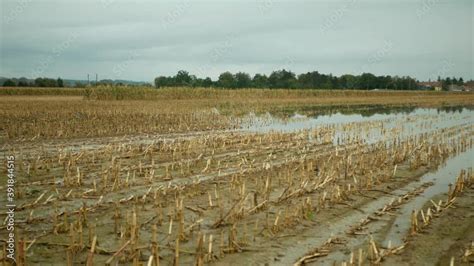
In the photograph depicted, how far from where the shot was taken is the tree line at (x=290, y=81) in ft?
318

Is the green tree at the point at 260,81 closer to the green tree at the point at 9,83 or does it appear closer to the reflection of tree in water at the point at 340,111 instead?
the green tree at the point at 9,83

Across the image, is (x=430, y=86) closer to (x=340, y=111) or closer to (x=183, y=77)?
(x=183, y=77)

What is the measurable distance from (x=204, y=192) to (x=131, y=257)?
4.05 meters

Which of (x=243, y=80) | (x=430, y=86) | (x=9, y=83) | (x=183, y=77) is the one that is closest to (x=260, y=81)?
(x=243, y=80)

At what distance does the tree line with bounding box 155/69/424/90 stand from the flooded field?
77.2 metres

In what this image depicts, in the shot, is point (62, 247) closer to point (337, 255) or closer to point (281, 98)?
point (337, 255)

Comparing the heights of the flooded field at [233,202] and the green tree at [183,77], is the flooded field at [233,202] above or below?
below

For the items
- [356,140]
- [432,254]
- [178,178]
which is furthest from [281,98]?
[432,254]

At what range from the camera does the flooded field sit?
651cm

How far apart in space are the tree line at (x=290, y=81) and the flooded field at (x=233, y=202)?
253 ft

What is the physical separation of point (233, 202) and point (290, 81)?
98.6 meters

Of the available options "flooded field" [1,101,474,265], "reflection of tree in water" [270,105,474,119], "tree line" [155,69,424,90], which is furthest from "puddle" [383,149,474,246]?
"tree line" [155,69,424,90]

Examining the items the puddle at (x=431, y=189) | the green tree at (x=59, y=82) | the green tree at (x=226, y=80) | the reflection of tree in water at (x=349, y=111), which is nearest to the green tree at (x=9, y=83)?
the green tree at (x=59, y=82)

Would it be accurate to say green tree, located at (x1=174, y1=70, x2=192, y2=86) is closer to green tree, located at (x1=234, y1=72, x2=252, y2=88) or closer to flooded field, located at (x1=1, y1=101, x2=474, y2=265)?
green tree, located at (x1=234, y1=72, x2=252, y2=88)
